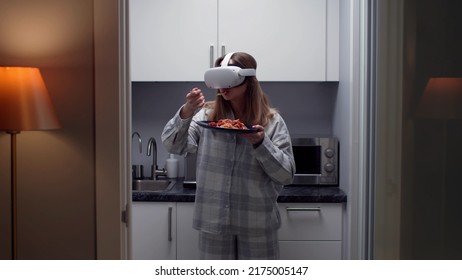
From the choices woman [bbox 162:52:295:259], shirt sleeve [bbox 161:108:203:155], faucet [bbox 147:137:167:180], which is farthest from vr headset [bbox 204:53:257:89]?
faucet [bbox 147:137:167:180]

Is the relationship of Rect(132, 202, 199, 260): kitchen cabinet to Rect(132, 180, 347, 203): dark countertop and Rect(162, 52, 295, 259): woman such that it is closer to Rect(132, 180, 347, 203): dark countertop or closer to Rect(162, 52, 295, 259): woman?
Rect(132, 180, 347, 203): dark countertop

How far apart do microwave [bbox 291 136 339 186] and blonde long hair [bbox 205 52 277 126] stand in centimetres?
67

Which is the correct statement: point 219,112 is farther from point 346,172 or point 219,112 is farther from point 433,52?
point 433,52

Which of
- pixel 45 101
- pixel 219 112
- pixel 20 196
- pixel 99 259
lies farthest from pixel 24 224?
pixel 219 112

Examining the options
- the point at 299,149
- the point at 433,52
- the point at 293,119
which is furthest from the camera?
the point at 293,119

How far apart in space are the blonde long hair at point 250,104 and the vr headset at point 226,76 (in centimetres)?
5

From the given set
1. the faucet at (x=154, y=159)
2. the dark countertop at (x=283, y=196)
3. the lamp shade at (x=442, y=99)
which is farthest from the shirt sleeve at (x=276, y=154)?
the faucet at (x=154, y=159)

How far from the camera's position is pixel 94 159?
55.8 inches

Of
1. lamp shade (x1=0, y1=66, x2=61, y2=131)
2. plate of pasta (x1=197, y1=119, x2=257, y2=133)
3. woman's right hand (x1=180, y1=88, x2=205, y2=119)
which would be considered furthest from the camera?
woman's right hand (x1=180, y1=88, x2=205, y2=119)

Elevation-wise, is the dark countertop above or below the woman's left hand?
below

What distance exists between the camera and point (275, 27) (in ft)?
8.59

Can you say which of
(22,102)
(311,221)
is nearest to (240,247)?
(311,221)

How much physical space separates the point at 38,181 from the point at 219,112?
2.50ft

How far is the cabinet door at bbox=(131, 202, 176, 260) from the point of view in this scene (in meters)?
2.44
